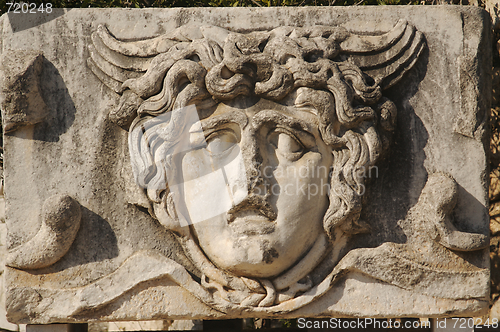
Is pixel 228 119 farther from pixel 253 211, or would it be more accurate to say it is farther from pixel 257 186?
pixel 253 211

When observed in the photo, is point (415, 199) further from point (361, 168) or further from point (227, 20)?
point (227, 20)

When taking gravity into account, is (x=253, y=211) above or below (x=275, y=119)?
below

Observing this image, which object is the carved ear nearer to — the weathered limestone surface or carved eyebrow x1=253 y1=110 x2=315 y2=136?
the weathered limestone surface

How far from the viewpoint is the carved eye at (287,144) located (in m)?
2.41

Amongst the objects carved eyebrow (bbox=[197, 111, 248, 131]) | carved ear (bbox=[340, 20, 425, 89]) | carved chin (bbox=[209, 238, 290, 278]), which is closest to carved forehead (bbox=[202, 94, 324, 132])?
carved eyebrow (bbox=[197, 111, 248, 131])

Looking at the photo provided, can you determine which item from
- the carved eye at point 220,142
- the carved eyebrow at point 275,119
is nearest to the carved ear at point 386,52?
the carved eyebrow at point 275,119

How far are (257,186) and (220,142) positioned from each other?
11.7 inches

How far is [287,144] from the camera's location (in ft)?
7.89

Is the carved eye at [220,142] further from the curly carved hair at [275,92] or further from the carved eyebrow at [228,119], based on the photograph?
the curly carved hair at [275,92]

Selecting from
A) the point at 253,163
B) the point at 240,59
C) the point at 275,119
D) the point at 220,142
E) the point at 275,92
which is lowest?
the point at 253,163

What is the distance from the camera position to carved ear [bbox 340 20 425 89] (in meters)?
2.49

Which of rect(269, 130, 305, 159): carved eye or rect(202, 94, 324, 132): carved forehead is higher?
rect(202, 94, 324, 132): carved forehead

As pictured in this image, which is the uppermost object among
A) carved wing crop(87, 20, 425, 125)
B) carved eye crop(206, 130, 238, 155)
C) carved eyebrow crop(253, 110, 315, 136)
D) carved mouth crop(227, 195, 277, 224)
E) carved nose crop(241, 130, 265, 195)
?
carved wing crop(87, 20, 425, 125)

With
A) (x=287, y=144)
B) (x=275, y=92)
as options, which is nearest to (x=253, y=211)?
(x=287, y=144)
